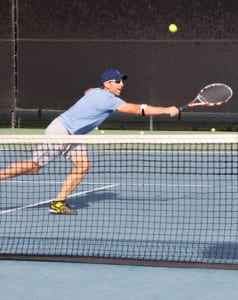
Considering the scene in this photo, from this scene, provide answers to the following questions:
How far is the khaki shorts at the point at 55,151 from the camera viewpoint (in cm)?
561

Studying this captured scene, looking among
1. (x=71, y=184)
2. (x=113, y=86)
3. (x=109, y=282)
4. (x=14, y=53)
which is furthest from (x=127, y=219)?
(x=14, y=53)

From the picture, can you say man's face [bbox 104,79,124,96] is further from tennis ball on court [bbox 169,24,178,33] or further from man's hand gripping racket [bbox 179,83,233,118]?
tennis ball on court [bbox 169,24,178,33]

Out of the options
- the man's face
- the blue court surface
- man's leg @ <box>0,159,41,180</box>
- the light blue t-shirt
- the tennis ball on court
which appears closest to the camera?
the blue court surface

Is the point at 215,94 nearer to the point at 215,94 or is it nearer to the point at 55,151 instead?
the point at 215,94

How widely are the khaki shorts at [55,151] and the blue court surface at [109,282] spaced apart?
150 cm

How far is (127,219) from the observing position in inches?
220

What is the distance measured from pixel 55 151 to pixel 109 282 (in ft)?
6.47

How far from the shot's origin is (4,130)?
39.5ft

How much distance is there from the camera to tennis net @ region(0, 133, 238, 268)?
171 inches

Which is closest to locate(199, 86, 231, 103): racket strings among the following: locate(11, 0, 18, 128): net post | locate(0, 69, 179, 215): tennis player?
locate(0, 69, 179, 215): tennis player

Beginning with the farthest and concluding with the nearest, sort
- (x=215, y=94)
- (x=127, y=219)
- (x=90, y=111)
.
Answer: (x=215, y=94) < (x=90, y=111) < (x=127, y=219)

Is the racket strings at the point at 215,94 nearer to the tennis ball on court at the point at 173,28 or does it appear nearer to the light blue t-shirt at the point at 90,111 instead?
the light blue t-shirt at the point at 90,111

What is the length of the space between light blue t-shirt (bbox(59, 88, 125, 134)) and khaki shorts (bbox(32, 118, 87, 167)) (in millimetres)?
63

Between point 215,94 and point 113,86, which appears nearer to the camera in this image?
point 113,86
